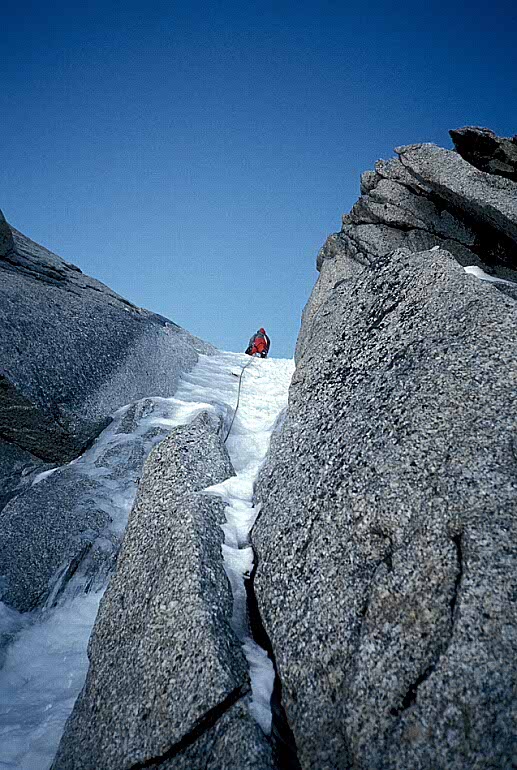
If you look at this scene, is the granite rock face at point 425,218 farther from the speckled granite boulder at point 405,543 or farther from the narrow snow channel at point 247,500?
the speckled granite boulder at point 405,543

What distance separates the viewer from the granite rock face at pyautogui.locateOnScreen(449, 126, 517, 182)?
544 inches

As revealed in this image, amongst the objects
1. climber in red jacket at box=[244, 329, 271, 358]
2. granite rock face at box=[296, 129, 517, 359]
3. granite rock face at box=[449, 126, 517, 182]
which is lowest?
climber in red jacket at box=[244, 329, 271, 358]

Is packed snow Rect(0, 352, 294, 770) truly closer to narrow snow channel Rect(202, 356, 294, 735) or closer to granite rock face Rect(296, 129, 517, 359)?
narrow snow channel Rect(202, 356, 294, 735)

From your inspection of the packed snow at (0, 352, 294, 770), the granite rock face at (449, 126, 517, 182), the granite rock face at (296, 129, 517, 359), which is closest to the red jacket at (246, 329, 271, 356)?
the granite rock face at (296, 129, 517, 359)

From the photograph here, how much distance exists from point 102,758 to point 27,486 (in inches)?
250

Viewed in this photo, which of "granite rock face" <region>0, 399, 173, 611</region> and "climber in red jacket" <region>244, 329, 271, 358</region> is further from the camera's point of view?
"climber in red jacket" <region>244, 329, 271, 358</region>

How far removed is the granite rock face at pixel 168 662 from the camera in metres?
4.63

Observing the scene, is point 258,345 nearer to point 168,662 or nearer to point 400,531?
point 400,531

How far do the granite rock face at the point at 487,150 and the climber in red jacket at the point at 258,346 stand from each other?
1275 centimetres

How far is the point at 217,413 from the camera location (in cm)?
1166

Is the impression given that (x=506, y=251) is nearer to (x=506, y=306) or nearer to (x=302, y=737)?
(x=506, y=306)

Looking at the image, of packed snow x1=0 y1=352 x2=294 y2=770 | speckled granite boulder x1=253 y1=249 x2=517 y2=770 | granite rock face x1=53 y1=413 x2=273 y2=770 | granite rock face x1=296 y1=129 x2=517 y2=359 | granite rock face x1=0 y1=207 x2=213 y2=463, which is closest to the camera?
speckled granite boulder x1=253 y1=249 x2=517 y2=770

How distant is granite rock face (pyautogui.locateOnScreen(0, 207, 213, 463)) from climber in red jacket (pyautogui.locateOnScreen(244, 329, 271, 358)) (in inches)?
385

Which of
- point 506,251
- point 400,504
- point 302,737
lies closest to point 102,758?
point 302,737
